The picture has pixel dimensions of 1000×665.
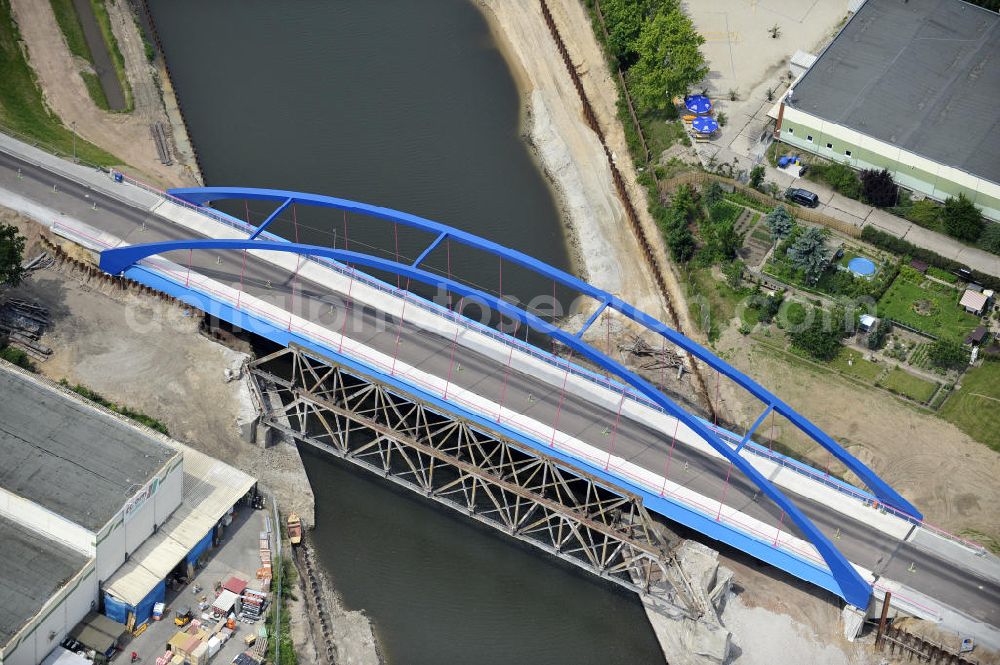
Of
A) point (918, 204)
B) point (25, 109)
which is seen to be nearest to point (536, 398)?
point (918, 204)

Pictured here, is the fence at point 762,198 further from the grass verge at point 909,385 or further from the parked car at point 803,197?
the grass verge at point 909,385

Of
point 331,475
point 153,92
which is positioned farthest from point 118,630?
point 153,92

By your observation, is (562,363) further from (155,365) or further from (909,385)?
(155,365)

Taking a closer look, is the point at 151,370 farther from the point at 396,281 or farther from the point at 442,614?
the point at 442,614

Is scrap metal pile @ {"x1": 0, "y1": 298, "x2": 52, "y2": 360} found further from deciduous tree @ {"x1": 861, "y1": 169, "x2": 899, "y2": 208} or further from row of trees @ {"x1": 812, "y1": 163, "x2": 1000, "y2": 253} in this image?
deciduous tree @ {"x1": 861, "y1": 169, "x2": 899, "y2": 208}

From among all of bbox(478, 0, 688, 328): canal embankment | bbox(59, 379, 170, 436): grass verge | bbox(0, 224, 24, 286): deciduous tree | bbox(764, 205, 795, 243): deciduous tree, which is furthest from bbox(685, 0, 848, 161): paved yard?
bbox(0, 224, 24, 286): deciduous tree
